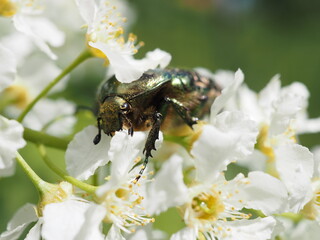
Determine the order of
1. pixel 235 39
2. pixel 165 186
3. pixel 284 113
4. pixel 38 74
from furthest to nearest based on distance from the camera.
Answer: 1. pixel 235 39
2. pixel 38 74
3. pixel 284 113
4. pixel 165 186

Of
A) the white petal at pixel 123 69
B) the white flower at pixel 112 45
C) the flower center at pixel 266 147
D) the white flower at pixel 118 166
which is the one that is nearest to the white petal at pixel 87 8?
the white flower at pixel 112 45

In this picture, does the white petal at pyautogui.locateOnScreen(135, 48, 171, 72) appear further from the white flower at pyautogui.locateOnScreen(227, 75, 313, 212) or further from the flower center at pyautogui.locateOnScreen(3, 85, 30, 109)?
the flower center at pyautogui.locateOnScreen(3, 85, 30, 109)

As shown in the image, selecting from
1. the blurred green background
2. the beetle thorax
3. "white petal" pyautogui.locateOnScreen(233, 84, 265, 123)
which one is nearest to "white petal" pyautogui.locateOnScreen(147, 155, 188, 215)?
the beetle thorax

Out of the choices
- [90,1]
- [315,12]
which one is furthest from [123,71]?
[315,12]

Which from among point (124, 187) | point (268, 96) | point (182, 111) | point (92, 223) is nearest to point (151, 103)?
point (182, 111)

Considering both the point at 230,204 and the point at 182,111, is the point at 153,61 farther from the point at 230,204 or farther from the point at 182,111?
the point at 230,204

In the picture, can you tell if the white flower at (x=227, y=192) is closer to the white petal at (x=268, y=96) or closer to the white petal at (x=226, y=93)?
the white petal at (x=226, y=93)

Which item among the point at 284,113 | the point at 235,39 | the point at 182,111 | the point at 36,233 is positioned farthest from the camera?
the point at 235,39
